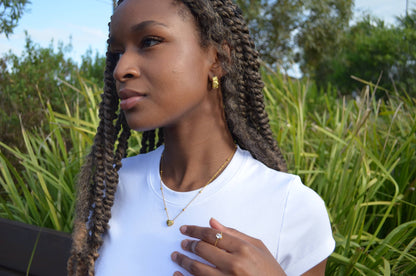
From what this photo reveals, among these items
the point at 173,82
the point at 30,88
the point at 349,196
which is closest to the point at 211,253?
the point at 173,82

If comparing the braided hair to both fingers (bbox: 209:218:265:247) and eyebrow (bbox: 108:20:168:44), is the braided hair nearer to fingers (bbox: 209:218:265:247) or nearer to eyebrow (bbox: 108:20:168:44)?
eyebrow (bbox: 108:20:168:44)

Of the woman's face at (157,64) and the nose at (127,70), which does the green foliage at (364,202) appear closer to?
the woman's face at (157,64)

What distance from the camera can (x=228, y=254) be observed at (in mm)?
1270

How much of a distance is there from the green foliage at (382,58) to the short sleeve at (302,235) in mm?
13058

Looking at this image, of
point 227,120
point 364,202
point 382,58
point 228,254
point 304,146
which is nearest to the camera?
point 228,254

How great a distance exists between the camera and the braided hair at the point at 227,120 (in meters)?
1.63

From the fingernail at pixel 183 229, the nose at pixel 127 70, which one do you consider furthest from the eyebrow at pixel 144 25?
the fingernail at pixel 183 229

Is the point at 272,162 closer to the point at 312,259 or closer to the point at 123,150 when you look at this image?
the point at 312,259

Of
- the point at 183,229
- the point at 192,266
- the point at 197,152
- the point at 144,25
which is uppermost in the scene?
the point at 144,25

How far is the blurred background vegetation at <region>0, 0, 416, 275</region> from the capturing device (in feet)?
8.38

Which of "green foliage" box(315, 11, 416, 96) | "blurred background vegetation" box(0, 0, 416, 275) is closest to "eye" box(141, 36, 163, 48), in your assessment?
"blurred background vegetation" box(0, 0, 416, 275)

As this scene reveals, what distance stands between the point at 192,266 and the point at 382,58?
17.3 m

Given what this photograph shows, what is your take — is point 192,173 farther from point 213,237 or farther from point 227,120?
point 213,237

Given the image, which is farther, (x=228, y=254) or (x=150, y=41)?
(x=150, y=41)
